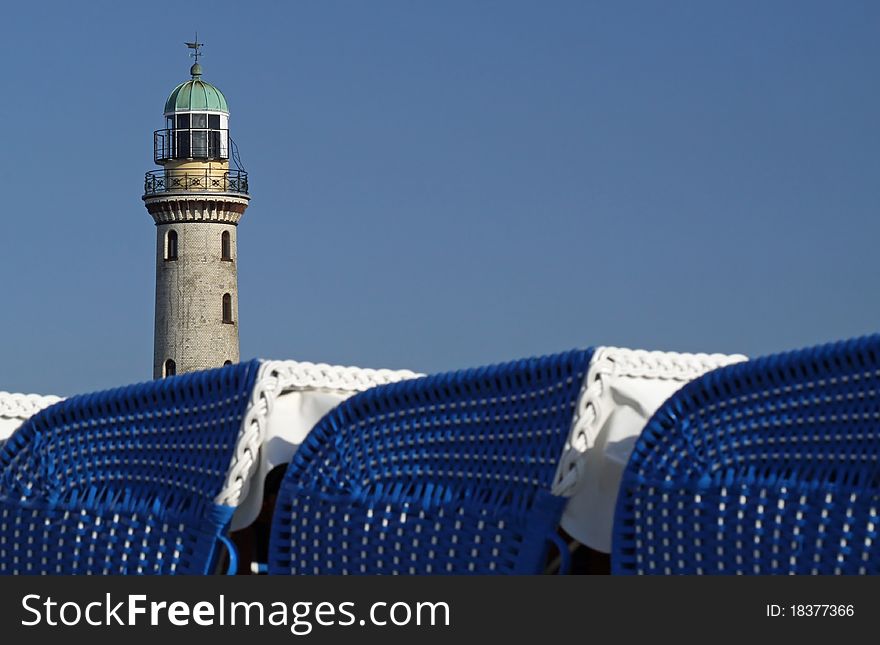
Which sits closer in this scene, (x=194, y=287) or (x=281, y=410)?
(x=281, y=410)

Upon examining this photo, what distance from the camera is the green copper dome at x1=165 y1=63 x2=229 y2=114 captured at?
141 ft

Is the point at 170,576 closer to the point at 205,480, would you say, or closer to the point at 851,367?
the point at 205,480

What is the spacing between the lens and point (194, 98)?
4309 cm

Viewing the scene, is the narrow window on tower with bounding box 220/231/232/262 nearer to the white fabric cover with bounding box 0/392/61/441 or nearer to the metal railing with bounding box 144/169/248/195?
the metal railing with bounding box 144/169/248/195

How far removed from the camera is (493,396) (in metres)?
9.43

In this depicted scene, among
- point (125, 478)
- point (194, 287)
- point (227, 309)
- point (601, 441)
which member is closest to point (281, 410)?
point (125, 478)

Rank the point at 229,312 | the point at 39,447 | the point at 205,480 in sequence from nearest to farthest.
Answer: the point at 205,480, the point at 39,447, the point at 229,312

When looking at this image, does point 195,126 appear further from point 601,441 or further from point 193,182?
point 601,441

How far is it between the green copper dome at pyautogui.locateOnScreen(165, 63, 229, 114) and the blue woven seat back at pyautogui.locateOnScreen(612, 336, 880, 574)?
35.1 metres

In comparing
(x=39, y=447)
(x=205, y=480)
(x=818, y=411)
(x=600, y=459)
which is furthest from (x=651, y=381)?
(x=39, y=447)

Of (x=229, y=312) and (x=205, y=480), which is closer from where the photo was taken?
(x=205, y=480)

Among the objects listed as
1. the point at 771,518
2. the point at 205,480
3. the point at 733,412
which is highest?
the point at 205,480

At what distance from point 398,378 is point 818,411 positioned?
9.46 feet

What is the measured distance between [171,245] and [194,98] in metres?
3.18
